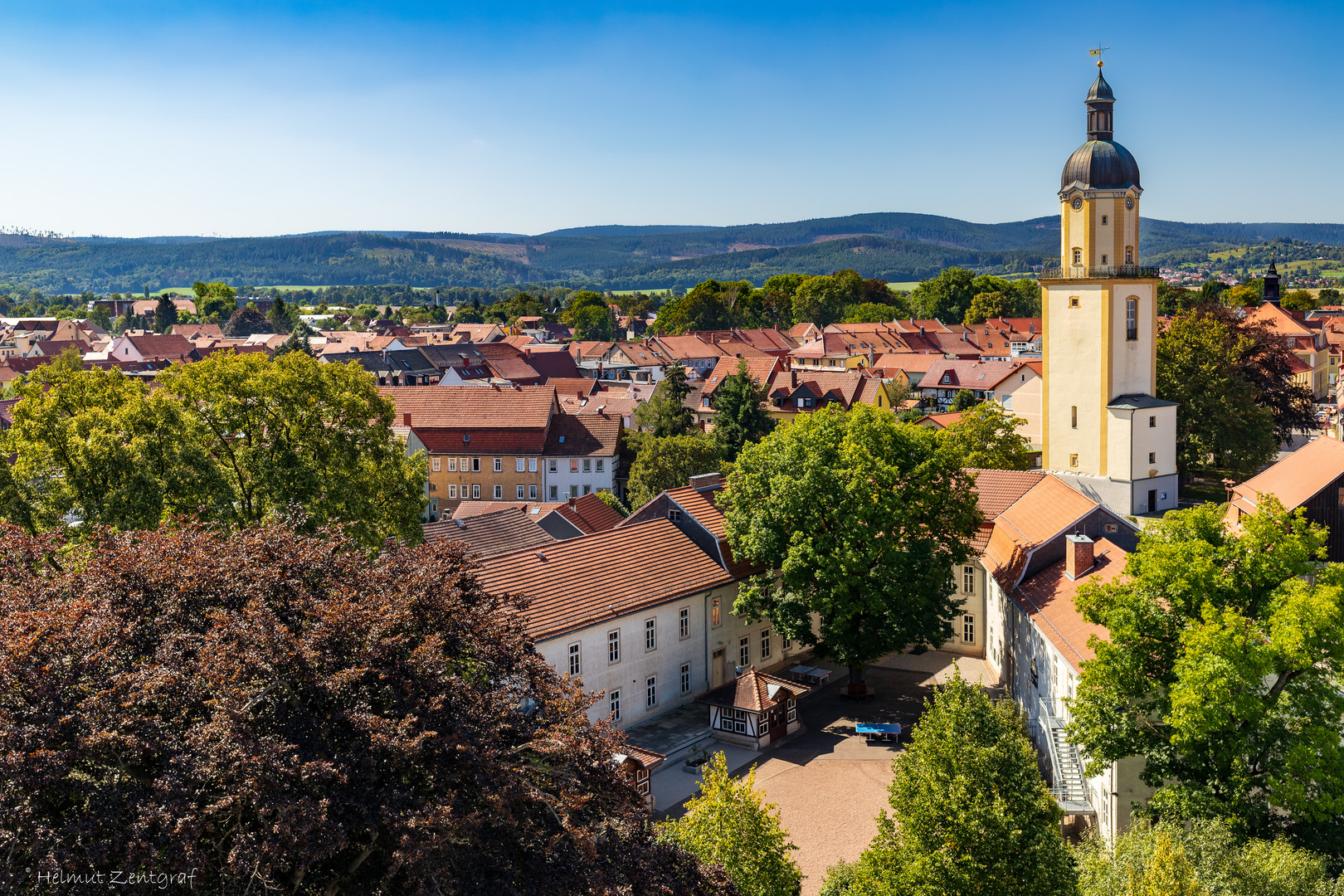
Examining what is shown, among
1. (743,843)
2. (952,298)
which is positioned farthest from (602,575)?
(952,298)

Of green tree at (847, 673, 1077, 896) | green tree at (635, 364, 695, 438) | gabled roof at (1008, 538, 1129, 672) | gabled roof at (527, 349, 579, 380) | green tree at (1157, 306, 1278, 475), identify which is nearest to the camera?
green tree at (847, 673, 1077, 896)

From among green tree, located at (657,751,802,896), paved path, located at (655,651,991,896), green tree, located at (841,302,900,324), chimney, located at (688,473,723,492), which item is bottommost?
paved path, located at (655,651,991,896)

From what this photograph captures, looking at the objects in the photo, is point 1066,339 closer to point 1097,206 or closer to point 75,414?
point 1097,206

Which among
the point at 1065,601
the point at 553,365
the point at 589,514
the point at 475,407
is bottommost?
the point at 589,514

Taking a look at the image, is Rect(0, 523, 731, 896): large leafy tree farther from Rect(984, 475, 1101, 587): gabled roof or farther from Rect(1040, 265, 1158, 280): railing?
Rect(1040, 265, 1158, 280): railing

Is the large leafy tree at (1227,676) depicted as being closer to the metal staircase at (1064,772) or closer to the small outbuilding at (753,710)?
the metal staircase at (1064,772)

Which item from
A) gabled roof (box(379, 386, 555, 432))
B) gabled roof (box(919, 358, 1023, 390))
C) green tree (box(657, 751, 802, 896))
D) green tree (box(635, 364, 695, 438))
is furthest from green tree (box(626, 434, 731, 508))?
gabled roof (box(919, 358, 1023, 390))

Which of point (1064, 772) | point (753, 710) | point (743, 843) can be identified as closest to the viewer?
point (743, 843)

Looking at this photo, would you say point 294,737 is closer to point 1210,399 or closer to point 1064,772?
point 1064,772

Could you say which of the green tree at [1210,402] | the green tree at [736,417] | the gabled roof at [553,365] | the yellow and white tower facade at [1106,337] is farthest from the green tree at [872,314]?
the yellow and white tower facade at [1106,337]
